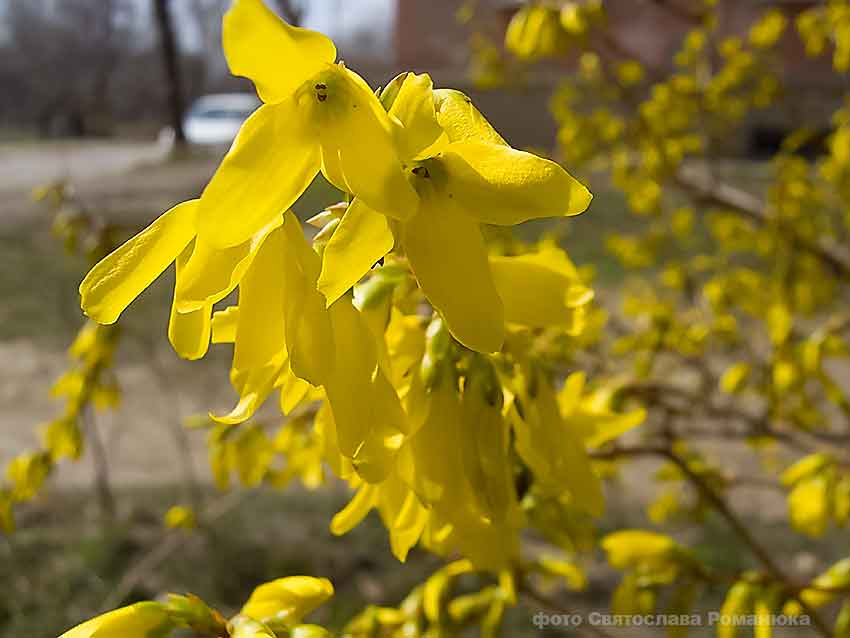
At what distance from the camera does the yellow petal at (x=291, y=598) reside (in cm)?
60

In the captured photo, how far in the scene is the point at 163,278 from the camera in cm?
526

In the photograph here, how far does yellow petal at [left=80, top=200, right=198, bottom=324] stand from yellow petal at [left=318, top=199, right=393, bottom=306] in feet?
0.27

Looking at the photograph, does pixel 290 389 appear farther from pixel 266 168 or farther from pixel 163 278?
pixel 163 278

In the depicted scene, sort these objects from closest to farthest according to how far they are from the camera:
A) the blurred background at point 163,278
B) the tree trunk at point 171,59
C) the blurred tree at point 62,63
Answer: the blurred background at point 163,278 → the tree trunk at point 171,59 → the blurred tree at point 62,63

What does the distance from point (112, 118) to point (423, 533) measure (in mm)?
10250

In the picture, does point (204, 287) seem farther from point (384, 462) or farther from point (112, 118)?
point (112, 118)

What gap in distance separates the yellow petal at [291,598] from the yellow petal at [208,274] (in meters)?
0.24

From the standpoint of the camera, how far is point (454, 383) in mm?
588

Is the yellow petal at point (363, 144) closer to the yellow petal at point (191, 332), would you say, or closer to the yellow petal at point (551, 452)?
the yellow petal at point (191, 332)

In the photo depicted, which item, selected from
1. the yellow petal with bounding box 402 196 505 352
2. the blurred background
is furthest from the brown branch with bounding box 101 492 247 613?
the yellow petal with bounding box 402 196 505 352

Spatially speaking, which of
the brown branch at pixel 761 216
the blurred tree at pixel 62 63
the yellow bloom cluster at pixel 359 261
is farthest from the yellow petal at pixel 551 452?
the blurred tree at pixel 62 63

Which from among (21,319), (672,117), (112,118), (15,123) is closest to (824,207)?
(672,117)

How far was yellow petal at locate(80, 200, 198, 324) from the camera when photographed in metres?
0.45

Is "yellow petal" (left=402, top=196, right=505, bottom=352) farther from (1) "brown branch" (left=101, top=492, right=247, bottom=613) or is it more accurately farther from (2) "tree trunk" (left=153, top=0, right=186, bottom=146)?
(2) "tree trunk" (left=153, top=0, right=186, bottom=146)
